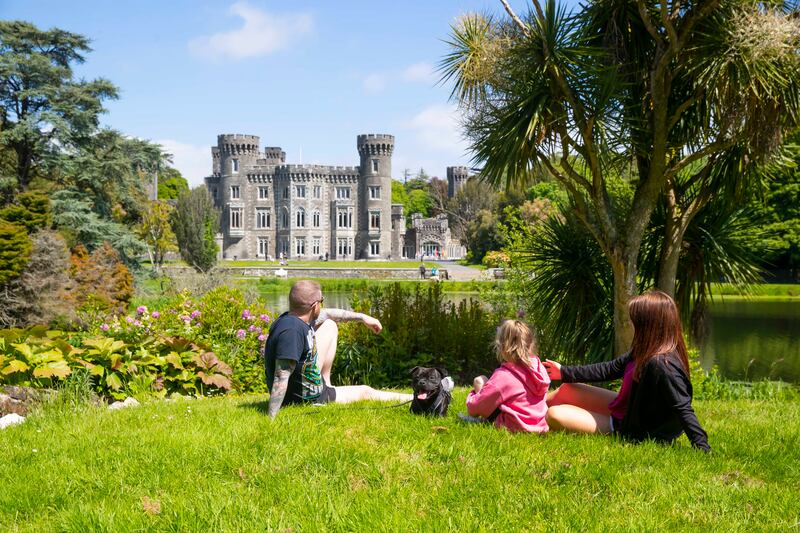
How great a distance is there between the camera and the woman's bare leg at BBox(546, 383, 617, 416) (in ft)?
12.5

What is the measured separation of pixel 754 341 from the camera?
50.6 feet

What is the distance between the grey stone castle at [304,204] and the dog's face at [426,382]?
53837 mm

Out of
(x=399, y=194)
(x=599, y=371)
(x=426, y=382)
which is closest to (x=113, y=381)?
(x=426, y=382)

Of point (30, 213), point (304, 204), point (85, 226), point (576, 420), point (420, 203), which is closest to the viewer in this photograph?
point (576, 420)

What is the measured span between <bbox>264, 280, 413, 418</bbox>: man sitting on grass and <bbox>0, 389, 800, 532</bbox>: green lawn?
31 centimetres

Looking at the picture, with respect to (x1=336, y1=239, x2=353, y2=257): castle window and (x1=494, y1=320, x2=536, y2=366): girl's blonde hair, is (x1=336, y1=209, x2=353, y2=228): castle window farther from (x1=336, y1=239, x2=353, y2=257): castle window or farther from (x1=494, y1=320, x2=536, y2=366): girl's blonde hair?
(x1=494, y1=320, x2=536, y2=366): girl's blonde hair

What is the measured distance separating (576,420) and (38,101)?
63.1 feet

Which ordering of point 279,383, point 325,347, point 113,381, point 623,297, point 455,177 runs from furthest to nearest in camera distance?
point 455,177, point 623,297, point 113,381, point 325,347, point 279,383

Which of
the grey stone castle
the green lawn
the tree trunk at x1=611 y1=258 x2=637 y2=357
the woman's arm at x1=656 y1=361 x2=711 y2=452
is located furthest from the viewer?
the grey stone castle

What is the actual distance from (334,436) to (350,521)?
1118 millimetres

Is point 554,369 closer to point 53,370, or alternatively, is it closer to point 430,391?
point 430,391

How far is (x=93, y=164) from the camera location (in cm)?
1823

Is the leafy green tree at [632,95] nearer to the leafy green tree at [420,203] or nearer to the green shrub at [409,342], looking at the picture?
the green shrub at [409,342]

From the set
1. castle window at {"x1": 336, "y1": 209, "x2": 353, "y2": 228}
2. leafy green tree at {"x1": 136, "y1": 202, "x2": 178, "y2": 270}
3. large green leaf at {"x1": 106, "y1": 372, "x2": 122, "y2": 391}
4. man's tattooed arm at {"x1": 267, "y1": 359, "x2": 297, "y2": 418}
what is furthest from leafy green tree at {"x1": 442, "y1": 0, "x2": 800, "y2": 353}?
castle window at {"x1": 336, "y1": 209, "x2": 353, "y2": 228}
